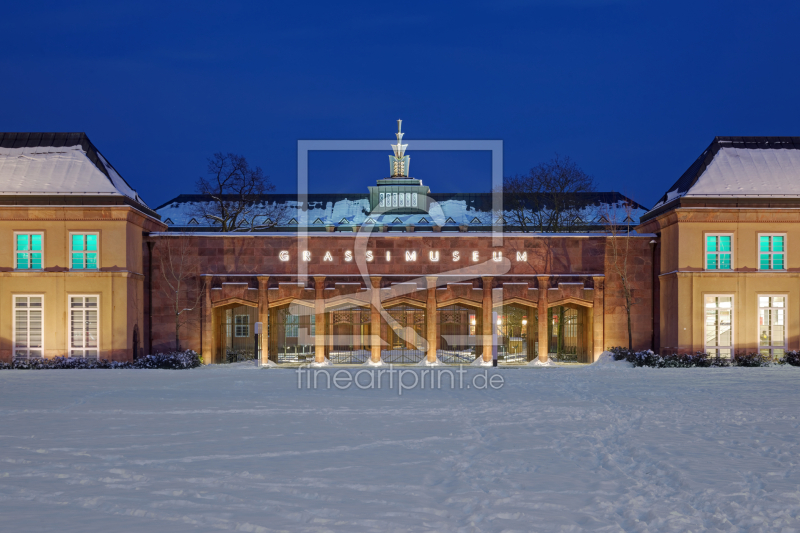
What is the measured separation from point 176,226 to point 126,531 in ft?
177

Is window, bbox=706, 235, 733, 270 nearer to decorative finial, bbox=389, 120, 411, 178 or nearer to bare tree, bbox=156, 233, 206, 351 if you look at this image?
bare tree, bbox=156, 233, 206, 351

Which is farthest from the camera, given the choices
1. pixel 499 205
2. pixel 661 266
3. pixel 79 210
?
pixel 499 205

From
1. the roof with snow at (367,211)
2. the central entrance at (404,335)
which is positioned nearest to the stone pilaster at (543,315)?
the central entrance at (404,335)

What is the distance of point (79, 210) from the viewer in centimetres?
2992

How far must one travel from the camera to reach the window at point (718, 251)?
3069 centimetres

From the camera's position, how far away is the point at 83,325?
2992 cm

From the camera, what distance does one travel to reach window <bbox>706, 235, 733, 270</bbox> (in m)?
30.7

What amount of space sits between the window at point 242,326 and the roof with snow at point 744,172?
27.0 m

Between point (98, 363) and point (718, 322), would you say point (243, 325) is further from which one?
point (718, 322)

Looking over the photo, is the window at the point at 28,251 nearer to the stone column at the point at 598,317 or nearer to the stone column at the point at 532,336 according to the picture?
the stone column at the point at 532,336

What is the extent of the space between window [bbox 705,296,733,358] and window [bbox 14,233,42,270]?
94.6 ft

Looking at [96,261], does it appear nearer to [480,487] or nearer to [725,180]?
[480,487]

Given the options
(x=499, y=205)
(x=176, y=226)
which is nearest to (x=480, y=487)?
(x=499, y=205)

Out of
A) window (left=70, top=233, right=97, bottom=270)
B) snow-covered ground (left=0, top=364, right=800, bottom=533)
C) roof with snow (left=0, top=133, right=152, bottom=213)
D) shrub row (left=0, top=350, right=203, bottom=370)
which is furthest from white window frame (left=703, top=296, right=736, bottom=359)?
window (left=70, top=233, right=97, bottom=270)
